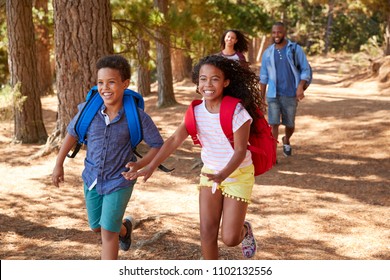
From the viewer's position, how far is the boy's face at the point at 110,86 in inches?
141

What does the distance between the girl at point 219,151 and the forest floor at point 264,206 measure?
839mm

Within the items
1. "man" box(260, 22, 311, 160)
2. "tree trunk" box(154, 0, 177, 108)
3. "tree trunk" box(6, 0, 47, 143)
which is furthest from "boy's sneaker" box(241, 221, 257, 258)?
"tree trunk" box(154, 0, 177, 108)

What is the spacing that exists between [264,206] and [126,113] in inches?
116

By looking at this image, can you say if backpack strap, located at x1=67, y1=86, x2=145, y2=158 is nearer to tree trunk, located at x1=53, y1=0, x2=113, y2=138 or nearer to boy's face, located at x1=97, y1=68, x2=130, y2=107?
boy's face, located at x1=97, y1=68, x2=130, y2=107

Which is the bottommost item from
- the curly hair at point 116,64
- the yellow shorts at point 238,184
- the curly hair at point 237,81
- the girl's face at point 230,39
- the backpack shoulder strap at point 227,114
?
the yellow shorts at point 238,184

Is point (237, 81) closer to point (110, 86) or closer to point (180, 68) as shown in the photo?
point (110, 86)

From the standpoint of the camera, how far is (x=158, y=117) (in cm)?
1334

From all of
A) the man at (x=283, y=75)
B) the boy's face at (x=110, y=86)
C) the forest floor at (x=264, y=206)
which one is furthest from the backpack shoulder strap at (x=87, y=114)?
the man at (x=283, y=75)

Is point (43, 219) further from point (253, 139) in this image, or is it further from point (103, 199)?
point (253, 139)

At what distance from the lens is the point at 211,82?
3.58 m

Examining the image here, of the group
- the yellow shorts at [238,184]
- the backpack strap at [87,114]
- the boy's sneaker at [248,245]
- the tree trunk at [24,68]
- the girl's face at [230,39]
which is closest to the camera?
the yellow shorts at [238,184]

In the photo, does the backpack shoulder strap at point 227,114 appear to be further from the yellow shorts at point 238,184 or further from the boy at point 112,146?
the boy at point 112,146

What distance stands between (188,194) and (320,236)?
81.5 inches

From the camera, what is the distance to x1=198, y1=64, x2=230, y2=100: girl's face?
140 inches
